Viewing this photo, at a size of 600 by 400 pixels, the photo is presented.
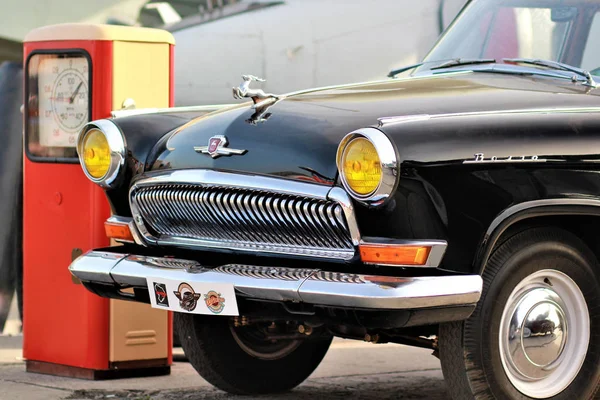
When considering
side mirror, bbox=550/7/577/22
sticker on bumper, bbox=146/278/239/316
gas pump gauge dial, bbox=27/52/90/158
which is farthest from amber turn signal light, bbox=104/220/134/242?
side mirror, bbox=550/7/577/22

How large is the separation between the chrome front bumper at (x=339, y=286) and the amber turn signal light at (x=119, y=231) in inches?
20.0

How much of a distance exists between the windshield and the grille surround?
159cm

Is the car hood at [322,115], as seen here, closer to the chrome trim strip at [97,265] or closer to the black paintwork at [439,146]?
the black paintwork at [439,146]

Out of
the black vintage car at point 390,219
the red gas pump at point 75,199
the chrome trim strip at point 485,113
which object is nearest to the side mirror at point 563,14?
the black vintage car at point 390,219

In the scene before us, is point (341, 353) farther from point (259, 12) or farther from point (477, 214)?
point (259, 12)

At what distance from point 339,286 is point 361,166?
40 centimetres

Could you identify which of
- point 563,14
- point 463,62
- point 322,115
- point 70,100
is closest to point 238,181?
point 322,115

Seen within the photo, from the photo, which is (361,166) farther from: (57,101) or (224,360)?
(57,101)

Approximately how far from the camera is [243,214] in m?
4.21

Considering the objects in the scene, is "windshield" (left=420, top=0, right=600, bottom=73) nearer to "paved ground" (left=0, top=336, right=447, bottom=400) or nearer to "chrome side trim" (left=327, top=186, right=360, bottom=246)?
"paved ground" (left=0, top=336, right=447, bottom=400)

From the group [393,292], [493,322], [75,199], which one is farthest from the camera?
[75,199]

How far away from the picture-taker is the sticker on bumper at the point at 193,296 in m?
4.12

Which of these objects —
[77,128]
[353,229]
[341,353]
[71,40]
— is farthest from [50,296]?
[353,229]

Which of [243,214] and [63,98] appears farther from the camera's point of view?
[63,98]
